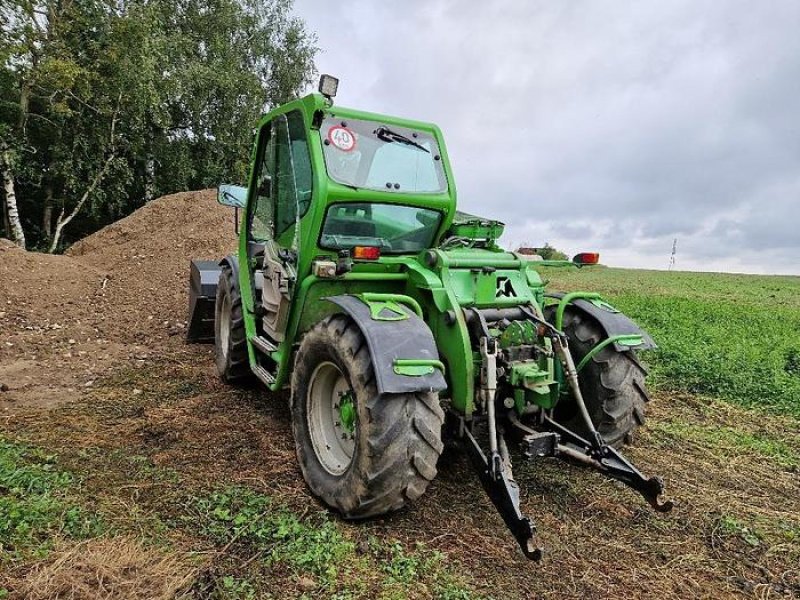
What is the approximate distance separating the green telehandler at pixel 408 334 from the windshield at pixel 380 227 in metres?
0.01

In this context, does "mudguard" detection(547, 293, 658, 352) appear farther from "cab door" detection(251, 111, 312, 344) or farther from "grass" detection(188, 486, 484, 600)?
"cab door" detection(251, 111, 312, 344)

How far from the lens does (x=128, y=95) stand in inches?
637

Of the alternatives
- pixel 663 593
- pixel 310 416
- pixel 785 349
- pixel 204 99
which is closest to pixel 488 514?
pixel 663 593

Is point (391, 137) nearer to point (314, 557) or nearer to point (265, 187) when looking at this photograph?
point (265, 187)

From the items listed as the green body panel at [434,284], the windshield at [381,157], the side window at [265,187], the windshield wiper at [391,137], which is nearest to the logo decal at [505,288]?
the green body panel at [434,284]

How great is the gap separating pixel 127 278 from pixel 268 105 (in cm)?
1245

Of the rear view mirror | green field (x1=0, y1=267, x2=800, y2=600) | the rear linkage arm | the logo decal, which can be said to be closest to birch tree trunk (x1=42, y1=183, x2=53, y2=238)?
the rear view mirror

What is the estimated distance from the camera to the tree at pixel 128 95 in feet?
48.4

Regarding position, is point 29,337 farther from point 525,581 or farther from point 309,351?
point 525,581

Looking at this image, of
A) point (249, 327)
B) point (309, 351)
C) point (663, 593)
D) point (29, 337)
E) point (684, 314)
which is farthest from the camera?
point (684, 314)

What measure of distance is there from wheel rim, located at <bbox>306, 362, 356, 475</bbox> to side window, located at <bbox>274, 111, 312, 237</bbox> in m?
1.28

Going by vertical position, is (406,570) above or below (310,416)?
below

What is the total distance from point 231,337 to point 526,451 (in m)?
3.32

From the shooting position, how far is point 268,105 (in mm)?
21953
